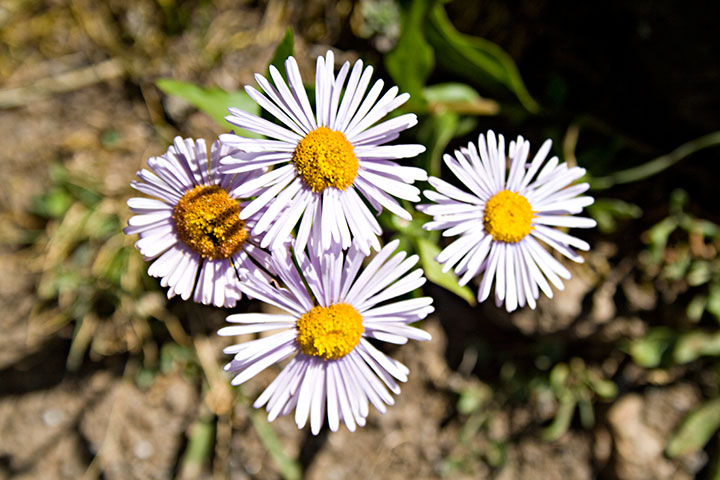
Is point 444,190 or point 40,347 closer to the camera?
point 444,190

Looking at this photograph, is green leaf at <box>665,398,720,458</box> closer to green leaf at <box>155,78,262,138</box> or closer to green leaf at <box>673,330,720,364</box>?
green leaf at <box>673,330,720,364</box>

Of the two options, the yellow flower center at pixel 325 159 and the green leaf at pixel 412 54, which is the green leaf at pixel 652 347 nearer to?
the green leaf at pixel 412 54

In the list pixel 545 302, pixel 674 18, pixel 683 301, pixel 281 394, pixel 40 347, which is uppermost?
pixel 674 18

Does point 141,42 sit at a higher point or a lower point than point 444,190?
lower

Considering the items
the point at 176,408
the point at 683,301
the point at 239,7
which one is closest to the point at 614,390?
the point at 683,301

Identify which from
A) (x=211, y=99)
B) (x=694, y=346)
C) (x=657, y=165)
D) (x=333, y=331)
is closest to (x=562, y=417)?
(x=694, y=346)

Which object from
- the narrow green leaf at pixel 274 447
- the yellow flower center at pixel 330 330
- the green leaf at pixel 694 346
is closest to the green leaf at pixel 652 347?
the green leaf at pixel 694 346

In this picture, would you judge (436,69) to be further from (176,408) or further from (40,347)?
(40,347)
